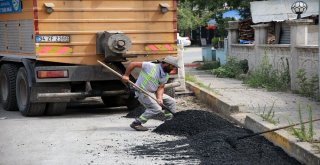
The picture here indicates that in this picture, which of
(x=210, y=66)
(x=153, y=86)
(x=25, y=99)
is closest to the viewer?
(x=153, y=86)

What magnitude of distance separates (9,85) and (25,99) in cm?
80

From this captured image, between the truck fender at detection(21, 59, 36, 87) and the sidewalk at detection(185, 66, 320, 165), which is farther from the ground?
the truck fender at detection(21, 59, 36, 87)

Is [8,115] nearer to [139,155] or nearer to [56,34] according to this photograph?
[56,34]

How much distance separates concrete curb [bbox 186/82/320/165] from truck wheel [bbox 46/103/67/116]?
9.77 ft

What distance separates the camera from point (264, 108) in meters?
10.3

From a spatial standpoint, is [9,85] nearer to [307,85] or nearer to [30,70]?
[30,70]

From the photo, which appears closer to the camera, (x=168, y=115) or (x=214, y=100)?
(x=168, y=115)

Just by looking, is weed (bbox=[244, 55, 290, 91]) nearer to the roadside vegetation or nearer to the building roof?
the roadside vegetation

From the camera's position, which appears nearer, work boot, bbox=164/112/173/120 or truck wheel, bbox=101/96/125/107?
work boot, bbox=164/112/173/120

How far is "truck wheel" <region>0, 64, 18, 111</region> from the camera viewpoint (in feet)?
40.8

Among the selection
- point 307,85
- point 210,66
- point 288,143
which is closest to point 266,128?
point 288,143

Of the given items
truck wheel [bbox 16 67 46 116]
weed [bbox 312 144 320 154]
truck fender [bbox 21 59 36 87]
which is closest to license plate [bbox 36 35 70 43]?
truck fender [bbox 21 59 36 87]

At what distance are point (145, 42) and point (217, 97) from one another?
5.86 feet

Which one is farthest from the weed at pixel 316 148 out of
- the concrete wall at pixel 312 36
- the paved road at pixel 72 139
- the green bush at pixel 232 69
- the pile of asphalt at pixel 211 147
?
the green bush at pixel 232 69
